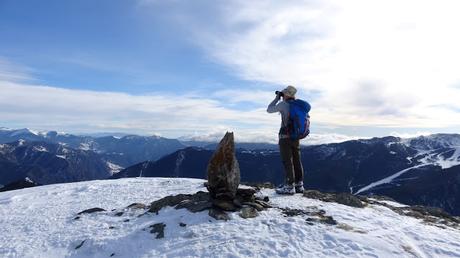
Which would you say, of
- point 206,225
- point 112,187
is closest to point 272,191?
point 206,225

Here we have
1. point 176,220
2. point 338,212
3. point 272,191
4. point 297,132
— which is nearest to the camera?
point 176,220

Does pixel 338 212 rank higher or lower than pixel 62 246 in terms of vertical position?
higher

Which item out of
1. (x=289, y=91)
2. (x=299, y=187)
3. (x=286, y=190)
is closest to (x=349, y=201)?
(x=299, y=187)

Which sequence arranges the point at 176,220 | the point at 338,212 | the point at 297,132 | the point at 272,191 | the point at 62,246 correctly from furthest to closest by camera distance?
the point at 272,191 → the point at 297,132 → the point at 338,212 → the point at 176,220 → the point at 62,246

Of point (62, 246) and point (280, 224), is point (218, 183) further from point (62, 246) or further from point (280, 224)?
point (62, 246)

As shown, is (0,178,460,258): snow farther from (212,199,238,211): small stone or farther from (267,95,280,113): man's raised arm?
(267,95,280,113): man's raised arm

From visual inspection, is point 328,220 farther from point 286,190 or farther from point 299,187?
point 299,187

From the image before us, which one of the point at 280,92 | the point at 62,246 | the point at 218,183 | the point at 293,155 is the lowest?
the point at 62,246

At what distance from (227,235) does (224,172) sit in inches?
166

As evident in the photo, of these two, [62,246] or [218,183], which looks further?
[218,183]

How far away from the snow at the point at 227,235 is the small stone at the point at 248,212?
0.89 ft

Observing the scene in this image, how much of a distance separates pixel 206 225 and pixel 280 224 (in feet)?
9.10

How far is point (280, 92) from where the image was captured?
19797 millimetres

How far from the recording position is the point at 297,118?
1959 cm
